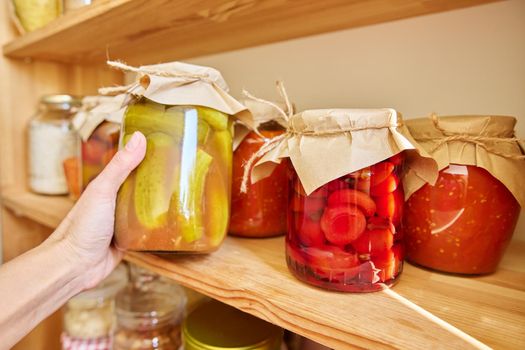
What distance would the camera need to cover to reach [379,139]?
A: 0.39 metres

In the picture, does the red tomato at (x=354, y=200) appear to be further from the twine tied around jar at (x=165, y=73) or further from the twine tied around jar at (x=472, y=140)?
the twine tied around jar at (x=165, y=73)

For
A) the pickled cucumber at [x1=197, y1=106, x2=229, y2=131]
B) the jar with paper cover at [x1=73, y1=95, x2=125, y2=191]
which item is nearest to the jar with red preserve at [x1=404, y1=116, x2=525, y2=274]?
the pickled cucumber at [x1=197, y1=106, x2=229, y2=131]

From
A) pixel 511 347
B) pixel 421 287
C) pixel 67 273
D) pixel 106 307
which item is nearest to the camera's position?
pixel 511 347

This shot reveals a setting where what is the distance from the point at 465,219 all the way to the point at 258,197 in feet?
0.88

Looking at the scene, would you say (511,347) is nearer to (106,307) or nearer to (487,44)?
(487,44)

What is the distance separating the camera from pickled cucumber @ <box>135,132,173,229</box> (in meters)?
0.45

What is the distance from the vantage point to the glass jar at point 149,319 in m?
0.75

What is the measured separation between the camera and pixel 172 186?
458 millimetres

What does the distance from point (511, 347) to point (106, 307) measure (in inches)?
32.3

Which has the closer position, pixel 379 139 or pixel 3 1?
pixel 379 139

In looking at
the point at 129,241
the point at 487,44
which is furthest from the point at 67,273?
the point at 487,44

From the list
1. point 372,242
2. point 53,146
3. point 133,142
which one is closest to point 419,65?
point 372,242

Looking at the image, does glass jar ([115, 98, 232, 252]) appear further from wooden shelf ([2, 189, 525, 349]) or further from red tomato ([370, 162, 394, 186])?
red tomato ([370, 162, 394, 186])

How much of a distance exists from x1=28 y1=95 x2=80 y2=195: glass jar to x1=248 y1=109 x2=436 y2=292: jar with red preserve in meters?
0.65
